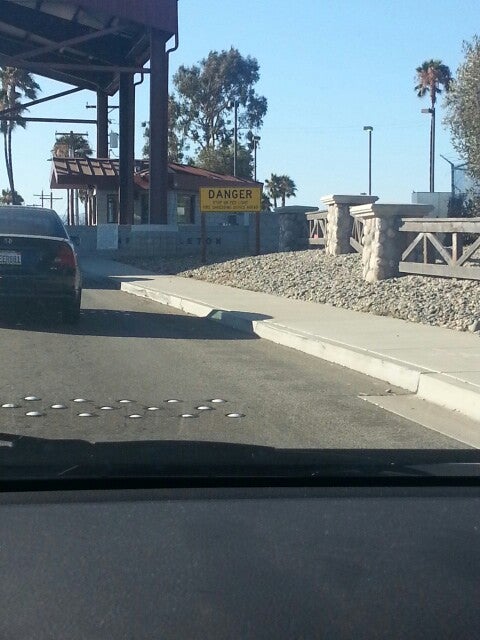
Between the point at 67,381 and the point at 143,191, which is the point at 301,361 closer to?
the point at 67,381

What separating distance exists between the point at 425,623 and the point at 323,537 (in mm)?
690

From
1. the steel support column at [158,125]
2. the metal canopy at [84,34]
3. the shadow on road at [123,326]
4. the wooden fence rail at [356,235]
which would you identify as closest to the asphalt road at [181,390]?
the shadow on road at [123,326]

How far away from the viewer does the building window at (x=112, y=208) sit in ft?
154

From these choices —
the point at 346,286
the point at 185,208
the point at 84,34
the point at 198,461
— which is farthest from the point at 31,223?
the point at 185,208

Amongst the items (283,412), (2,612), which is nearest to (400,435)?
(283,412)

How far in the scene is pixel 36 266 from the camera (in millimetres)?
13016

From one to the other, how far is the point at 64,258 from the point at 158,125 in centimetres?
2062

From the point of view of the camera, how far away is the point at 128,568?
301cm

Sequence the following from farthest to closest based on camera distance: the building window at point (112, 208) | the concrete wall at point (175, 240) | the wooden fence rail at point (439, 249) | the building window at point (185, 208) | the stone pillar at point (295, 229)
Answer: the building window at point (185, 208) < the building window at point (112, 208) < the concrete wall at point (175, 240) < the stone pillar at point (295, 229) < the wooden fence rail at point (439, 249)

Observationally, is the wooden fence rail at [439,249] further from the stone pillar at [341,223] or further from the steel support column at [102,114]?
the steel support column at [102,114]

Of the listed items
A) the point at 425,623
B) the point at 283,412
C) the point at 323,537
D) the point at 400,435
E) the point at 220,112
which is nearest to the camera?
the point at 425,623

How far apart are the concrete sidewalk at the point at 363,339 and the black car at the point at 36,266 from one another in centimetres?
274

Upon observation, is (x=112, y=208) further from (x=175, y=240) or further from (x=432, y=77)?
(x=432, y=77)

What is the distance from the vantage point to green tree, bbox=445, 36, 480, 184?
3012 centimetres
